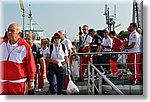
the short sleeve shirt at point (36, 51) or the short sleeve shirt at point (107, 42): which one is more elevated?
the short sleeve shirt at point (107, 42)

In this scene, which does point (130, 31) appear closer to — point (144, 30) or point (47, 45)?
point (144, 30)

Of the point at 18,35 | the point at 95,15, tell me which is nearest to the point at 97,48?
the point at 95,15

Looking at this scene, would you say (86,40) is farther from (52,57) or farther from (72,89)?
(72,89)

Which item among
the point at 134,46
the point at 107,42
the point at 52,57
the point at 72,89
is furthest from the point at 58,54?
the point at 134,46

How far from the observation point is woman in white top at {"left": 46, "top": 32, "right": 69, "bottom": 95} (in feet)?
9.95

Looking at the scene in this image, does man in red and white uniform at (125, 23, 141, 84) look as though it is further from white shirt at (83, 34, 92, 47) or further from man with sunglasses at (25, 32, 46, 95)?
man with sunglasses at (25, 32, 46, 95)

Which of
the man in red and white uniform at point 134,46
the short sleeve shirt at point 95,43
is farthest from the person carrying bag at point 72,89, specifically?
the man in red and white uniform at point 134,46

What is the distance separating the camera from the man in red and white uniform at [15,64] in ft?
9.55

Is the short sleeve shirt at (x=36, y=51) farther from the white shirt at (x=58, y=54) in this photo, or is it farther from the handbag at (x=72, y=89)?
the handbag at (x=72, y=89)

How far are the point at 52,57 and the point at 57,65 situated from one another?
0.26 ft

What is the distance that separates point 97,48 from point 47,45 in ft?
1.33

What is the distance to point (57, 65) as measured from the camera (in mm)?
3053

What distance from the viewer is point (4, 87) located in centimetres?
299

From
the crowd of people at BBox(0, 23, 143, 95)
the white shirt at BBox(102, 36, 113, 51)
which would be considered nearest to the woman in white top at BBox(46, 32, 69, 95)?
the crowd of people at BBox(0, 23, 143, 95)
